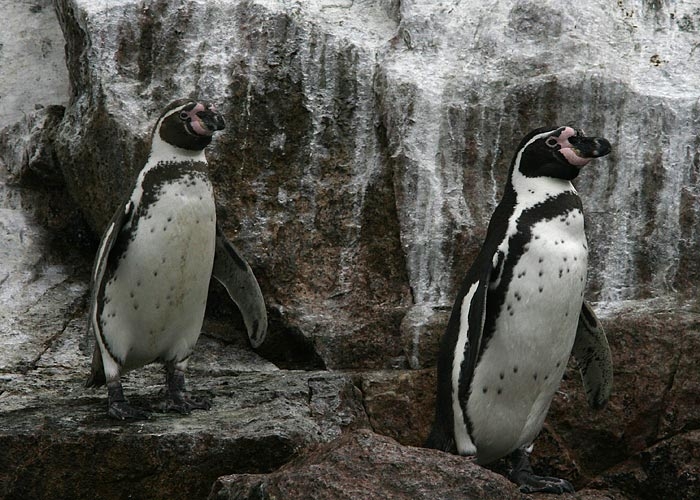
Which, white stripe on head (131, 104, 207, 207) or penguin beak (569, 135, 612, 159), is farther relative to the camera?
white stripe on head (131, 104, 207, 207)

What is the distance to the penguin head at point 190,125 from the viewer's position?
547 cm

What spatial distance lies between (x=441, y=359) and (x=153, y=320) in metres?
1.27

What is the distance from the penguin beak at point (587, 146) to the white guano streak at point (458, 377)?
68 cm

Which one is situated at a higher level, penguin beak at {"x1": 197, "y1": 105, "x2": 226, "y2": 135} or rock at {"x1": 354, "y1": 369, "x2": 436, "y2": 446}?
penguin beak at {"x1": 197, "y1": 105, "x2": 226, "y2": 135}

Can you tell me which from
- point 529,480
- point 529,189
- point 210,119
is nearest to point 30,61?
point 210,119

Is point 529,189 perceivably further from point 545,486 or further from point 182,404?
point 182,404

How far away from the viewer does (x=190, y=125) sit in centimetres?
548

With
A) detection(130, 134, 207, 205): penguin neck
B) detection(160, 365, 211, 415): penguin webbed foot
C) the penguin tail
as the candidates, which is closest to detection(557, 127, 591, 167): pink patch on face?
detection(130, 134, 207, 205): penguin neck

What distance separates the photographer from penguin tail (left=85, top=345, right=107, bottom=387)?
18.1ft

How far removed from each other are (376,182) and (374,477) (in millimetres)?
2817

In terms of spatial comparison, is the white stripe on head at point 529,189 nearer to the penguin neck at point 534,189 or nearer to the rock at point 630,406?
the penguin neck at point 534,189

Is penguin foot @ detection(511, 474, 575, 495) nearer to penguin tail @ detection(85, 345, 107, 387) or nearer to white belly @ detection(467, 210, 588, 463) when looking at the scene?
white belly @ detection(467, 210, 588, 463)

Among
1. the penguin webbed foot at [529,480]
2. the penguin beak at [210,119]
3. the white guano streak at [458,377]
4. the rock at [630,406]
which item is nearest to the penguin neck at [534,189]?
the white guano streak at [458,377]

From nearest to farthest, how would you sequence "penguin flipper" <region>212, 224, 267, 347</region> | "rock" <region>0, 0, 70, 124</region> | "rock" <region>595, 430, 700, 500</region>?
"rock" <region>595, 430, 700, 500</region> → "penguin flipper" <region>212, 224, 267, 347</region> → "rock" <region>0, 0, 70, 124</region>
